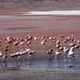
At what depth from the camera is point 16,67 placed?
15.1m

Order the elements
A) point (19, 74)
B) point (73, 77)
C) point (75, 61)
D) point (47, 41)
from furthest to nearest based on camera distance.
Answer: point (47, 41) < point (75, 61) < point (19, 74) < point (73, 77)

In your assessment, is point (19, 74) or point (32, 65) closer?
point (19, 74)

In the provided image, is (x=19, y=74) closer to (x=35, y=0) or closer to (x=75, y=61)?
(x=75, y=61)

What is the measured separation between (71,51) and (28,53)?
5.73 ft

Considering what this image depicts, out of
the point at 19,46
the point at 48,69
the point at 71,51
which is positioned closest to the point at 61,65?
the point at 48,69

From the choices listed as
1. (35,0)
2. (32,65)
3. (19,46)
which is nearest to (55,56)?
(32,65)

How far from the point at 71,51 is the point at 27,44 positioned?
4.05 m

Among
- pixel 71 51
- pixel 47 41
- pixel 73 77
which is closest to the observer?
pixel 73 77

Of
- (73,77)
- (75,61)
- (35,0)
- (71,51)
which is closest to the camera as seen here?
(73,77)

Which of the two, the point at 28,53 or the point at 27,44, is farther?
the point at 27,44

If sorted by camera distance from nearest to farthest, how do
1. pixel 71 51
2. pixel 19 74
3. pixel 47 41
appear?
pixel 19 74
pixel 71 51
pixel 47 41

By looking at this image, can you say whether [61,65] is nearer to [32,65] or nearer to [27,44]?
[32,65]

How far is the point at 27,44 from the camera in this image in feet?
67.9

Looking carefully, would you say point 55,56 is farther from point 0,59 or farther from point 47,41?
point 47,41
